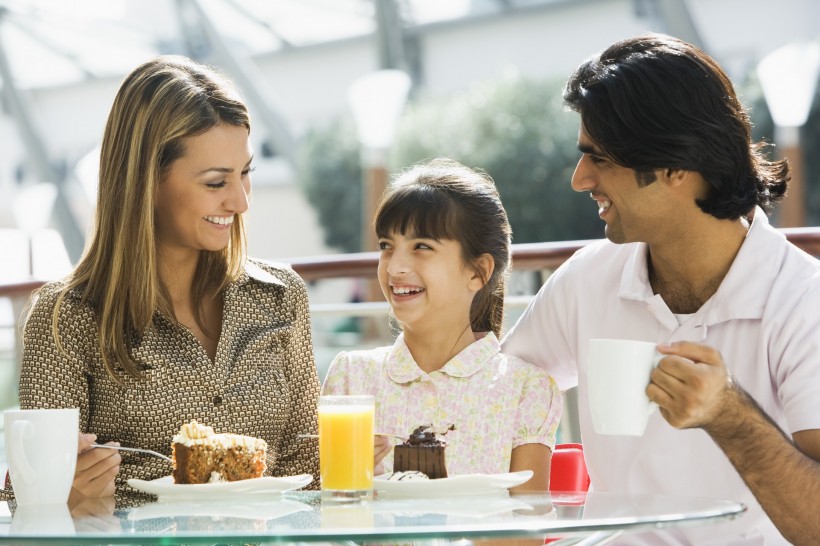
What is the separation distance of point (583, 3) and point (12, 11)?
841 cm

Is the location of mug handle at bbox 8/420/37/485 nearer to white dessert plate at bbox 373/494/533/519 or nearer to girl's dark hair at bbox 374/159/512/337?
white dessert plate at bbox 373/494/533/519

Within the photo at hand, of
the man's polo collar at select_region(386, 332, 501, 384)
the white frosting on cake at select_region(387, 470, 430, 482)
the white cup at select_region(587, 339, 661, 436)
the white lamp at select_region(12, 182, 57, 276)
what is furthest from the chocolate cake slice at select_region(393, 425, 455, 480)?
the white lamp at select_region(12, 182, 57, 276)

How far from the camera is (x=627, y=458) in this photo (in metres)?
1.88

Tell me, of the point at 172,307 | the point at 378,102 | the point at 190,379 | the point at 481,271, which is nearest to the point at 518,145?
the point at 378,102

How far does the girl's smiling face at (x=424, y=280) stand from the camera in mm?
2172

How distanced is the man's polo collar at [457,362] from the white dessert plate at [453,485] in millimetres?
688

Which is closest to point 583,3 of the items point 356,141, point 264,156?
point 356,141

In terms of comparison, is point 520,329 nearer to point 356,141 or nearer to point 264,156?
point 356,141

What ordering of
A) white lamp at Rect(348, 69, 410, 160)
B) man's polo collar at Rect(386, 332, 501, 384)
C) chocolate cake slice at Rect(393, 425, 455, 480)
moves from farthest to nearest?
1. white lamp at Rect(348, 69, 410, 160)
2. man's polo collar at Rect(386, 332, 501, 384)
3. chocolate cake slice at Rect(393, 425, 455, 480)

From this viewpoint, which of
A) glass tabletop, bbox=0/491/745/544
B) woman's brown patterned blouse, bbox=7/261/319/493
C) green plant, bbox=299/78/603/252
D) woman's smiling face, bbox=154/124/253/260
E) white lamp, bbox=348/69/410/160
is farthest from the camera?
green plant, bbox=299/78/603/252

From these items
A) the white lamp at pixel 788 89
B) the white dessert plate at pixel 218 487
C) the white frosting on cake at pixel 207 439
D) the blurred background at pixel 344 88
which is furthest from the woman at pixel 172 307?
the blurred background at pixel 344 88

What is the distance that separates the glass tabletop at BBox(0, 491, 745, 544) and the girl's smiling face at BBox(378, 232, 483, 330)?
0.70 metres

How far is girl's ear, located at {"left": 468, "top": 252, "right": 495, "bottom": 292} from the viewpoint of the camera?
2.25m

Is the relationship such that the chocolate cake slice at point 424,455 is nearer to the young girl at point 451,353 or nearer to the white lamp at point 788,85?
the young girl at point 451,353
